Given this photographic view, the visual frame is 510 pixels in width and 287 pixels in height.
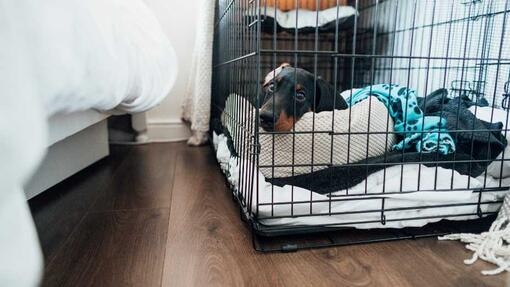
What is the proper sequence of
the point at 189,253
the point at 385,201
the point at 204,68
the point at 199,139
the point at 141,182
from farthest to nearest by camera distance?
1. the point at 199,139
2. the point at 204,68
3. the point at 141,182
4. the point at 385,201
5. the point at 189,253

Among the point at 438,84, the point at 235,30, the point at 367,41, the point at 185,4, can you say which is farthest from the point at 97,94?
the point at 367,41

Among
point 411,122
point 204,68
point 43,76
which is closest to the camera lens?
point 43,76

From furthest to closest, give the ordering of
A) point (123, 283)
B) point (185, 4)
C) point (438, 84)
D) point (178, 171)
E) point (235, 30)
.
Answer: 1. point (185, 4)
2. point (438, 84)
3. point (178, 171)
4. point (235, 30)
5. point (123, 283)

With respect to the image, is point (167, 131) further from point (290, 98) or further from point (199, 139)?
point (290, 98)

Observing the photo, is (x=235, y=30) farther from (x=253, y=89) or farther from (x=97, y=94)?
(x=97, y=94)

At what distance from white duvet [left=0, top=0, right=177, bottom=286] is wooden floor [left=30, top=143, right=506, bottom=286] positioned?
296 millimetres

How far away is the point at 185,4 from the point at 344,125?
1.49 m

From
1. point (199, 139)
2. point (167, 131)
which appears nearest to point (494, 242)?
point (199, 139)

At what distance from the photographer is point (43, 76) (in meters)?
0.51

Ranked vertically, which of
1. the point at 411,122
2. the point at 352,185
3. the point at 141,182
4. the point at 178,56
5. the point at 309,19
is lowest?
the point at 141,182

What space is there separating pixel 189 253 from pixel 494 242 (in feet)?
2.08

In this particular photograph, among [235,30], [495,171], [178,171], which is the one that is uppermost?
[235,30]

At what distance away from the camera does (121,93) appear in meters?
0.95

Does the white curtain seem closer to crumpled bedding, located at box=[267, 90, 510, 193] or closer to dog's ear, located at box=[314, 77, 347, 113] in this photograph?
dog's ear, located at box=[314, 77, 347, 113]
